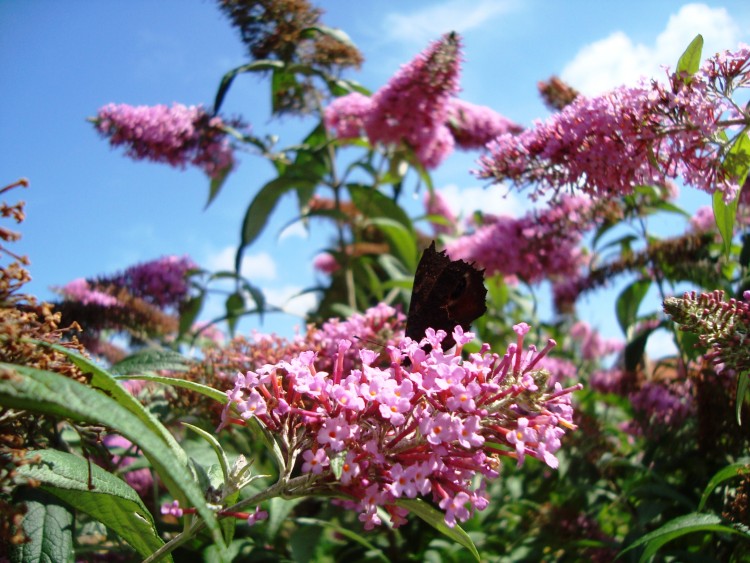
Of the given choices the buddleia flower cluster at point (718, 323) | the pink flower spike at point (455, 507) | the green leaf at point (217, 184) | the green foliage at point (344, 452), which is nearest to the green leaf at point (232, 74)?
the green foliage at point (344, 452)

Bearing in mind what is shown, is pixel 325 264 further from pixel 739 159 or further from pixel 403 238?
pixel 739 159

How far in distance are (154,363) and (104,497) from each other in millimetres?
414

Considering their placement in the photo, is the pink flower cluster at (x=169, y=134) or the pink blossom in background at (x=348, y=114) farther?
the pink blossom in background at (x=348, y=114)

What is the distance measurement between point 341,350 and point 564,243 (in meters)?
1.86

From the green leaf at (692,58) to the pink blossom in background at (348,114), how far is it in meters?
1.56

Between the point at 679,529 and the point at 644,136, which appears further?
the point at 644,136

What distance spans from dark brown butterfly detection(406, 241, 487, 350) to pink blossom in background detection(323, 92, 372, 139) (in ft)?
5.62

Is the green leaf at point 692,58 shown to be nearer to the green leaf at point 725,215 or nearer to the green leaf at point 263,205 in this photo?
the green leaf at point 725,215

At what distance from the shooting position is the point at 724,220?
1288 mm

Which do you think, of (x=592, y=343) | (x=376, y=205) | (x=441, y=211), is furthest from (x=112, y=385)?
A: (x=592, y=343)

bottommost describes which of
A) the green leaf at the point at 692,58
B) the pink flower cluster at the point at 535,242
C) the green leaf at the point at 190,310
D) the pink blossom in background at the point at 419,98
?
the green leaf at the point at 692,58

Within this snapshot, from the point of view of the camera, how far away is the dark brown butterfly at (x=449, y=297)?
3.47 feet

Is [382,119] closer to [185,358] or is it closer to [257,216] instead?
[257,216]

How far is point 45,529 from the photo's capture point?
95cm
